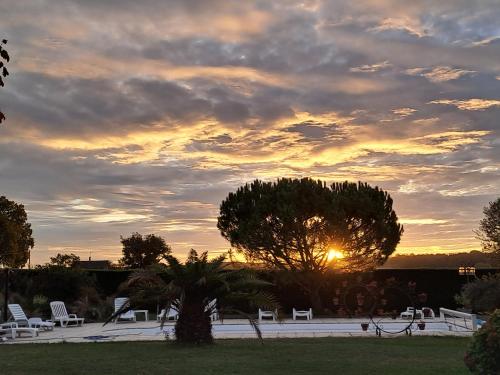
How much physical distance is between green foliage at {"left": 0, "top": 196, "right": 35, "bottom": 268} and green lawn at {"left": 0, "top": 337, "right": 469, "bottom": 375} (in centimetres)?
2483

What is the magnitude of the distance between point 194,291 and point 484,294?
932cm

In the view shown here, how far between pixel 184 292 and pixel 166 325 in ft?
21.1

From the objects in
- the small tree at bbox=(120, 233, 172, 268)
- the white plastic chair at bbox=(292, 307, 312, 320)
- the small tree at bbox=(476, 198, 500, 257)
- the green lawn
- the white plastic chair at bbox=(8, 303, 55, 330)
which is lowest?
the green lawn

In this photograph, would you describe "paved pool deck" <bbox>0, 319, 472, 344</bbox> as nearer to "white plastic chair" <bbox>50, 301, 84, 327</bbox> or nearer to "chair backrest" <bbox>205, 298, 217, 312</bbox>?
"white plastic chair" <bbox>50, 301, 84, 327</bbox>

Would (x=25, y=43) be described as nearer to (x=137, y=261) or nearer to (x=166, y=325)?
(x=166, y=325)

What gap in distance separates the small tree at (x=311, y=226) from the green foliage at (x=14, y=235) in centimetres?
1962

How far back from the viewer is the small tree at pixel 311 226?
21844 mm

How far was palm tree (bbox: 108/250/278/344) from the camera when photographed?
1265 centimetres

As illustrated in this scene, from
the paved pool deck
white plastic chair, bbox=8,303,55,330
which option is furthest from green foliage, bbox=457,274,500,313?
white plastic chair, bbox=8,303,55,330

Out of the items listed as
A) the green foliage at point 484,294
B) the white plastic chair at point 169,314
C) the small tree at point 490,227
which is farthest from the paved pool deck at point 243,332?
the small tree at point 490,227

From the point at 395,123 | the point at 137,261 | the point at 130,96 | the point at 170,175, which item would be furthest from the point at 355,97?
the point at 137,261

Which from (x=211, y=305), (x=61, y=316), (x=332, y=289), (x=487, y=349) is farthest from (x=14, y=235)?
(x=487, y=349)

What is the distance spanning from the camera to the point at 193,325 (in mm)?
12586

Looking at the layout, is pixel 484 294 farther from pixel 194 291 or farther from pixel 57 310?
pixel 57 310
